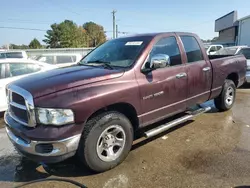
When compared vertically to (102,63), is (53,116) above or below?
below

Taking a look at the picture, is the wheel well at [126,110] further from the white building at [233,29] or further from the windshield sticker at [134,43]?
the white building at [233,29]

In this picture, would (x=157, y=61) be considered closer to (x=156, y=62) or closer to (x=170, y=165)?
(x=156, y=62)

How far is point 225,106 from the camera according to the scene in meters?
5.69

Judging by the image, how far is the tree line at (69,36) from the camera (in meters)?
66.6

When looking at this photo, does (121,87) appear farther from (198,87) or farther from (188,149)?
(198,87)

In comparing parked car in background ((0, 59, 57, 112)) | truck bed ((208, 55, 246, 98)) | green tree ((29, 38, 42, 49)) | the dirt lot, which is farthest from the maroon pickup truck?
green tree ((29, 38, 42, 49))

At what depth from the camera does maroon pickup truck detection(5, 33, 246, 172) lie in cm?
271

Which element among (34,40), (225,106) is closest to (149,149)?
(225,106)

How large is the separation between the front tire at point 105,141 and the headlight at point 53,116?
34 centimetres

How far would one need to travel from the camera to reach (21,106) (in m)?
2.91

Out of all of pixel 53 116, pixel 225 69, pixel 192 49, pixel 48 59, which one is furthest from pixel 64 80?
pixel 48 59

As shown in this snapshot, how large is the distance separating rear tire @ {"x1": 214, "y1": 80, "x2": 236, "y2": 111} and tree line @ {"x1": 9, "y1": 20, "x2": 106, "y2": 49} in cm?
6357

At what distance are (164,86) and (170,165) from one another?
4.09 feet

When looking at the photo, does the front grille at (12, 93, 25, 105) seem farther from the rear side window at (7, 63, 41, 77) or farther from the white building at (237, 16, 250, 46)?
the white building at (237, 16, 250, 46)
